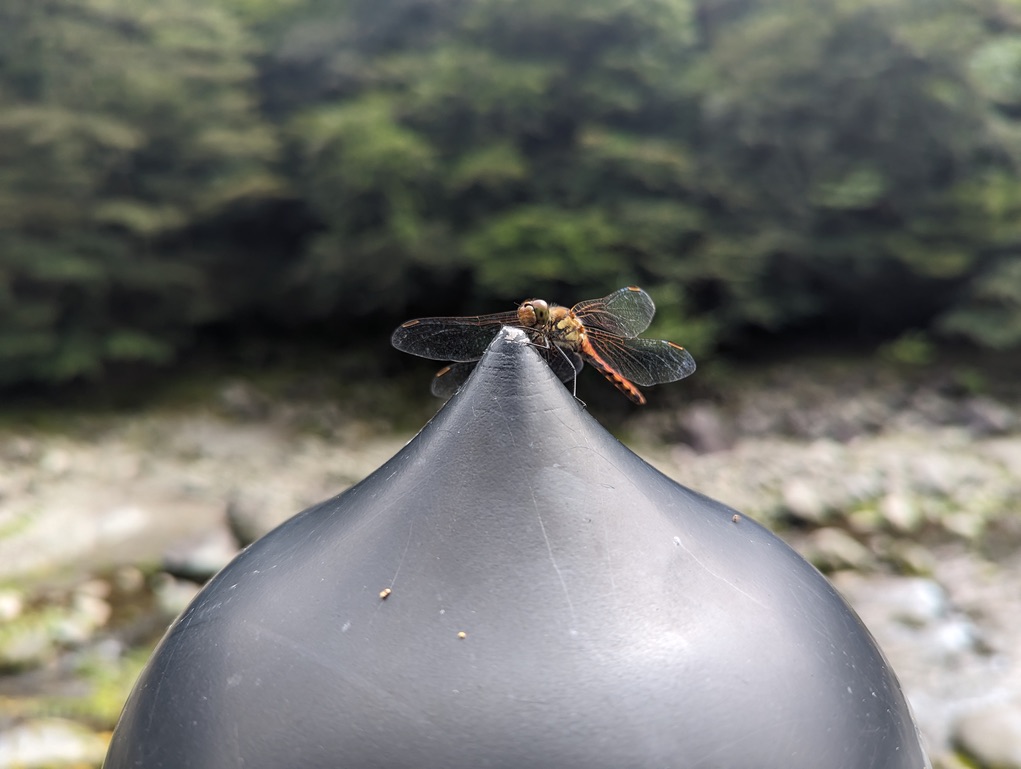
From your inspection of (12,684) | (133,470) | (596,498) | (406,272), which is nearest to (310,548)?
(596,498)

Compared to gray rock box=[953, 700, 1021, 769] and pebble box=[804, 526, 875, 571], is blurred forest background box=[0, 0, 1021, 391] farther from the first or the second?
gray rock box=[953, 700, 1021, 769]

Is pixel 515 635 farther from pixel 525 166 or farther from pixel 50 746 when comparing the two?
pixel 525 166

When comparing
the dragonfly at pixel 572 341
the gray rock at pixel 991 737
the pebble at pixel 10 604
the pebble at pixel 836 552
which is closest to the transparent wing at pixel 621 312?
the dragonfly at pixel 572 341

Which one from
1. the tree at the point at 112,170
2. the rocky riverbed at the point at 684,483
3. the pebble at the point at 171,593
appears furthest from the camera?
the tree at the point at 112,170

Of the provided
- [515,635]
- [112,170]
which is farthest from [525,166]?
[515,635]

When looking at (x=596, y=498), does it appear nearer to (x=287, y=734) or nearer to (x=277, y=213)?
(x=287, y=734)

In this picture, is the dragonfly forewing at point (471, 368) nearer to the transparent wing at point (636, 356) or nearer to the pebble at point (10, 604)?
the transparent wing at point (636, 356)
